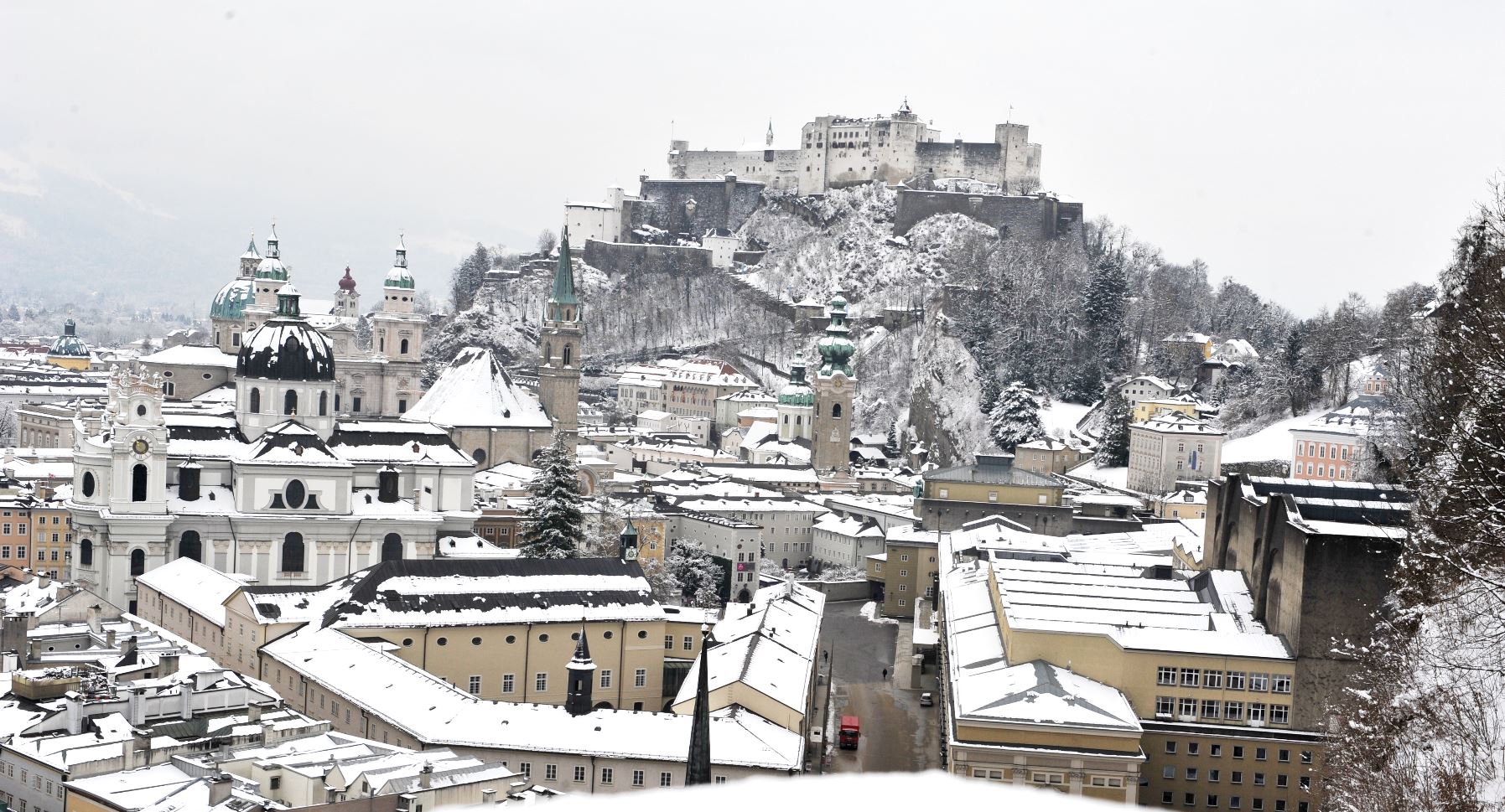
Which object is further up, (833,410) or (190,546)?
(833,410)

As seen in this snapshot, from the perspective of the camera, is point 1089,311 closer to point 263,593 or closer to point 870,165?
point 870,165

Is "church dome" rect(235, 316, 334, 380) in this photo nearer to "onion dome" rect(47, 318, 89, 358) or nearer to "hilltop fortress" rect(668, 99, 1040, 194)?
"hilltop fortress" rect(668, 99, 1040, 194)

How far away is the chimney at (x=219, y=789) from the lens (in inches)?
842

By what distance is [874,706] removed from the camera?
3928cm

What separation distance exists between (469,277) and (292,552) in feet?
239

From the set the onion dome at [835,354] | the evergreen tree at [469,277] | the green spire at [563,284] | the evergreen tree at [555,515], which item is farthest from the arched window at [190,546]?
the evergreen tree at [469,277]

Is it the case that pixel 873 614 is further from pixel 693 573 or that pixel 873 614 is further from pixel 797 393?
pixel 797 393

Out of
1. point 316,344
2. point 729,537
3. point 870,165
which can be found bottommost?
point 729,537

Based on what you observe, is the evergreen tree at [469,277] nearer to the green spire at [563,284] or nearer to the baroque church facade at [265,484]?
the green spire at [563,284]

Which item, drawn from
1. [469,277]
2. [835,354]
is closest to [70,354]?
[469,277]

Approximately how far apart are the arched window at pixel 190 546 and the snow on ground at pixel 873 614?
68.4ft

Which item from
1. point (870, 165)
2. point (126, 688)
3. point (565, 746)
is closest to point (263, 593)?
point (126, 688)

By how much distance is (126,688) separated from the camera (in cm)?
2698

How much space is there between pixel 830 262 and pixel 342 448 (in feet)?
202
